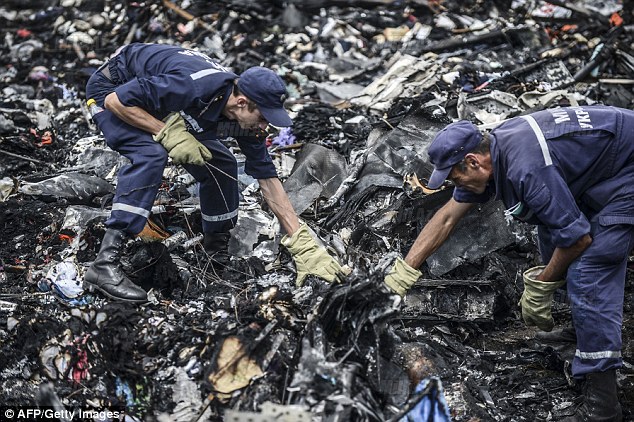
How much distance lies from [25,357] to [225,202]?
1556 millimetres

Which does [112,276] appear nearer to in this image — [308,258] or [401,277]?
[308,258]

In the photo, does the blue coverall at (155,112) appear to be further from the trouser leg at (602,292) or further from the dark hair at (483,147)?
the trouser leg at (602,292)

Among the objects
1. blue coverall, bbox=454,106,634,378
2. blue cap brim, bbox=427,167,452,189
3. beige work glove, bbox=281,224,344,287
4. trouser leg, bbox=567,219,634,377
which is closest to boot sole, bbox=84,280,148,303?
beige work glove, bbox=281,224,344,287

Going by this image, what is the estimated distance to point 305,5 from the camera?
9031mm

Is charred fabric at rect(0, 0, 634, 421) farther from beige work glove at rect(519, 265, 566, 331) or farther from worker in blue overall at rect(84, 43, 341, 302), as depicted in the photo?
beige work glove at rect(519, 265, 566, 331)

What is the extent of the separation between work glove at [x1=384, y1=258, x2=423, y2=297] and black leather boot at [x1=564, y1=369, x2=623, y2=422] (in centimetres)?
99

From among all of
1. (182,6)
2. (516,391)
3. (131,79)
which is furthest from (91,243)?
(182,6)

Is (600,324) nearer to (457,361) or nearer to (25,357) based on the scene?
(457,361)

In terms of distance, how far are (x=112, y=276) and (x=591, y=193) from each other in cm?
255

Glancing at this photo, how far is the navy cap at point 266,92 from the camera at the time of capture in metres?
3.89

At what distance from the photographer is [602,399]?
3.59m

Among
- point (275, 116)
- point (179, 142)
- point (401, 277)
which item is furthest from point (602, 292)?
point (179, 142)

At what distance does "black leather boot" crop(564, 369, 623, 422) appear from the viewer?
358 cm

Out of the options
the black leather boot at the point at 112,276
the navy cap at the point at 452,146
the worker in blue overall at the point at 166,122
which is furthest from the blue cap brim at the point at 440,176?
the black leather boot at the point at 112,276
